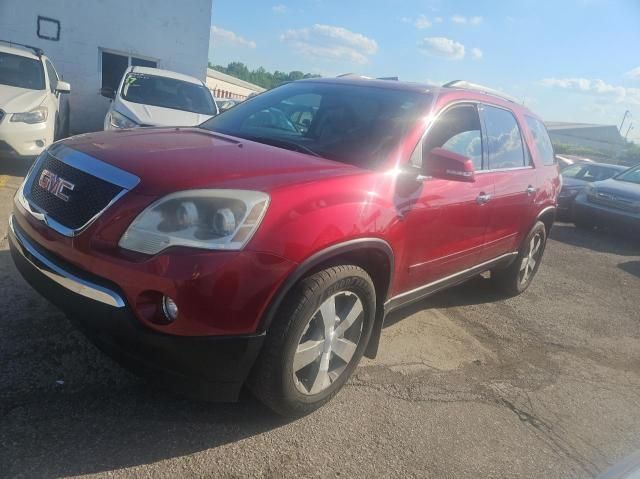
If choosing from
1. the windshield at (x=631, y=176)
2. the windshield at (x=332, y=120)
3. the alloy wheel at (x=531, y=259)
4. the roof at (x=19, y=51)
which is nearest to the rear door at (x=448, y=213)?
the windshield at (x=332, y=120)

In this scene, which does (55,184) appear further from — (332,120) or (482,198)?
(482,198)

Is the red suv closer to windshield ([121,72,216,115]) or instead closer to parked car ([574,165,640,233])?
windshield ([121,72,216,115])

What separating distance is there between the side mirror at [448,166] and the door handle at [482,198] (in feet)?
2.33

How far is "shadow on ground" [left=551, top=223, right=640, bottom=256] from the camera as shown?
8977 millimetres

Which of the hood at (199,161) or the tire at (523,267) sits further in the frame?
the tire at (523,267)

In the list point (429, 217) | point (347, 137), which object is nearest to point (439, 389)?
point (429, 217)

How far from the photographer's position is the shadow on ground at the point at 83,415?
215cm

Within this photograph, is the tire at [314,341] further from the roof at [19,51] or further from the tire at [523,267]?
the roof at [19,51]

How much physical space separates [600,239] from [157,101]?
28.4 ft

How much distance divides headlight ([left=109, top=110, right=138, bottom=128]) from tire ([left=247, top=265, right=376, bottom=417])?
18.4 feet

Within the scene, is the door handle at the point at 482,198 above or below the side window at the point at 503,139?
below

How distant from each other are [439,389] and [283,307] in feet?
4.84

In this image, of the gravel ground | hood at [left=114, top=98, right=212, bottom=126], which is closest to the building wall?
hood at [left=114, top=98, right=212, bottom=126]

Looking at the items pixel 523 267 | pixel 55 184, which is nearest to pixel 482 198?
pixel 523 267
